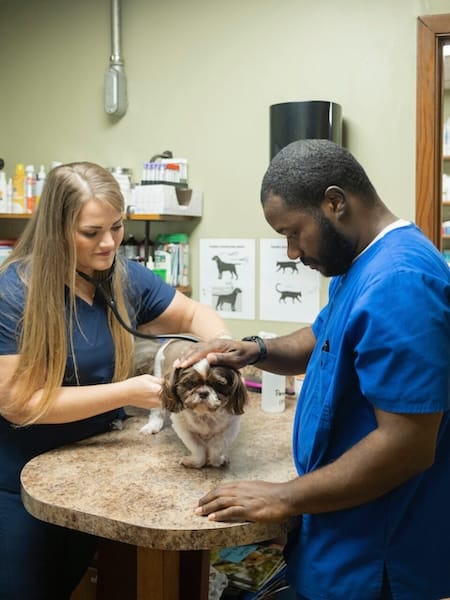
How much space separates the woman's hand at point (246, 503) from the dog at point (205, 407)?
7.3 inches

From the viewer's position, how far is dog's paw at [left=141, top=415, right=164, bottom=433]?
159 centimetres

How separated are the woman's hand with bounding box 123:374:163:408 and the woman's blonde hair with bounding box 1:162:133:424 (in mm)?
161

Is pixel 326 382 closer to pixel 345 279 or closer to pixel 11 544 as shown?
pixel 345 279

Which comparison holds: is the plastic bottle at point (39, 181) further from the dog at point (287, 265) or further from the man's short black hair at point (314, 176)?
the man's short black hair at point (314, 176)

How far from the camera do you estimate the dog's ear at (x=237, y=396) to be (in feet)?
4.23

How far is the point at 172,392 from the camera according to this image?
1.29 meters

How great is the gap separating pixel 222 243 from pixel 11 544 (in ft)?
4.79

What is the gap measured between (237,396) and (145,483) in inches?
10.5

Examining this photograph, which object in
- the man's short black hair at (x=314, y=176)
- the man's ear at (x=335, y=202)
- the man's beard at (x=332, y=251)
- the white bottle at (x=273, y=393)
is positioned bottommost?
the white bottle at (x=273, y=393)

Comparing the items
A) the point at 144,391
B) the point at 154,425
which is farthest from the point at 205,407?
the point at 154,425

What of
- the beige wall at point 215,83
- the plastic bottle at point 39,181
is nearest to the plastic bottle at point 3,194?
the plastic bottle at point 39,181

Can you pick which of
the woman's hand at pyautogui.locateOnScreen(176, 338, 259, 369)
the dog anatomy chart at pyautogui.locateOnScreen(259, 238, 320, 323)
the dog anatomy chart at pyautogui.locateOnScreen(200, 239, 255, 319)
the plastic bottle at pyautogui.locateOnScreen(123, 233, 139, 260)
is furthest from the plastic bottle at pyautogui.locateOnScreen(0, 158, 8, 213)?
the woman's hand at pyautogui.locateOnScreen(176, 338, 259, 369)

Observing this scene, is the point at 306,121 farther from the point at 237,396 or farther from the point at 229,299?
the point at 237,396

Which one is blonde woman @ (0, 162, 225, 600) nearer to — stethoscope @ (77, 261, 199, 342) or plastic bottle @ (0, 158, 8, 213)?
stethoscope @ (77, 261, 199, 342)
